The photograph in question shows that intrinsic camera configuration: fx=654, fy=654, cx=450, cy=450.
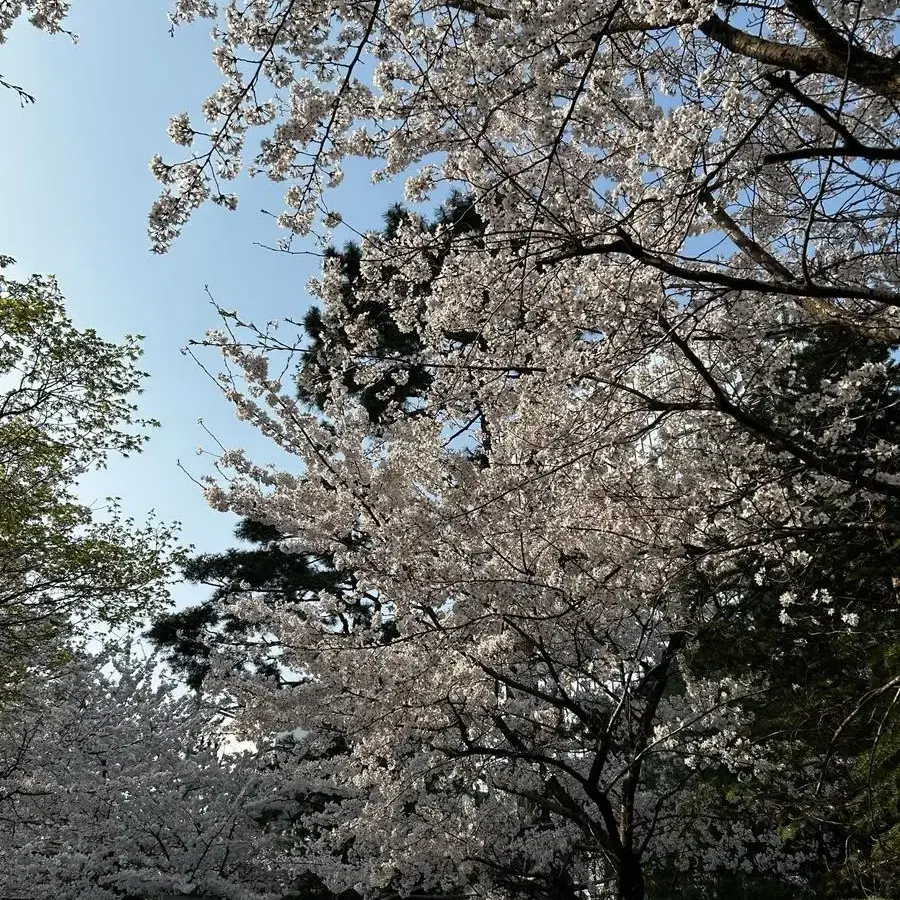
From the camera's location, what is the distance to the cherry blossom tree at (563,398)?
2.88 meters

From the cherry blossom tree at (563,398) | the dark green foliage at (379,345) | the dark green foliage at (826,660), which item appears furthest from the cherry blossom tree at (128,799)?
the dark green foliage at (826,660)

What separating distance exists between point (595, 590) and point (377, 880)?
3.63 meters

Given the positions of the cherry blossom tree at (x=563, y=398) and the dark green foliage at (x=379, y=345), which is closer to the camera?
the cherry blossom tree at (x=563, y=398)

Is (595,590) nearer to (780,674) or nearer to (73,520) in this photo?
(780,674)

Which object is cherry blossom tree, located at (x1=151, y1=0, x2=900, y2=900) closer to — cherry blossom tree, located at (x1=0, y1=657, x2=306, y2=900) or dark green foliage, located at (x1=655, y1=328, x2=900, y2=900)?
dark green foliage, located at (x1=655, y1=328, x2=900, y2=900)

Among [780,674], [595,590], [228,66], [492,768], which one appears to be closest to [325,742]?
[492,768]

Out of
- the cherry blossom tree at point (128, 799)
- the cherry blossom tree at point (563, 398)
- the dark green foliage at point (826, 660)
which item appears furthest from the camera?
the cherry blossom tree at point (128, 799)

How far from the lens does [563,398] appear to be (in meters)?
4.19

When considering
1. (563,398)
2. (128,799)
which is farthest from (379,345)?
(128,799)

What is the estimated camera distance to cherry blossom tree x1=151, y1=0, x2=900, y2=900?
113 inches

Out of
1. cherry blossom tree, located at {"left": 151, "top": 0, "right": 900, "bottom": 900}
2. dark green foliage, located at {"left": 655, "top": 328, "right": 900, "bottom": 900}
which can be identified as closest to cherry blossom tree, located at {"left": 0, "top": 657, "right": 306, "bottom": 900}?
cherry blossom tree, located at {"left": 151, "top": 0, "right": 900, "bottom": 900}

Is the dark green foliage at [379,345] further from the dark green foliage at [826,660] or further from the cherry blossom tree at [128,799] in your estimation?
the cherry blossom tree at [128,799]

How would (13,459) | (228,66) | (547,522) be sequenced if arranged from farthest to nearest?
1. (13,459)
2. (547,522)
3. (228,66)

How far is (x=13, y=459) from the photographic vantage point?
A: 1003 centimetres
